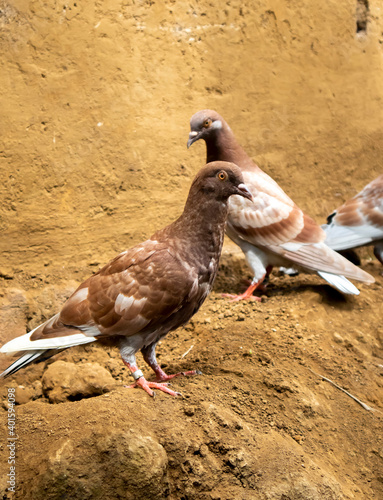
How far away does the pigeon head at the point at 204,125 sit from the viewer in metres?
5.12

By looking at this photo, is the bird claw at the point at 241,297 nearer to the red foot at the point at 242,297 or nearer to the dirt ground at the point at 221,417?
the red foot at the point at 242,297

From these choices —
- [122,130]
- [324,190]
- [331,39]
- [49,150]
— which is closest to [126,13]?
[122,130]

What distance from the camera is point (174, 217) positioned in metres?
5.71

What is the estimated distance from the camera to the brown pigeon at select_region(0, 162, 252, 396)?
Result: 3285 mm

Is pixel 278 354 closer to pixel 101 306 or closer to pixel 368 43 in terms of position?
pixel 101 306

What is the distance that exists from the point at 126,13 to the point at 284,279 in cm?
312

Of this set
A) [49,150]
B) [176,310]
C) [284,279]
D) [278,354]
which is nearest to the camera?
[176,310]

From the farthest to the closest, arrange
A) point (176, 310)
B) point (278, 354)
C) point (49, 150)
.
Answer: point (49, 150) < point (278, 354) < point (176, 310)

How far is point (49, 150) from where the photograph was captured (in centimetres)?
509

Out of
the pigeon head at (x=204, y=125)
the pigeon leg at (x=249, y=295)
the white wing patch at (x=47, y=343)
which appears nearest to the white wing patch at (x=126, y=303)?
the white wing patch at (x=47, y=343)

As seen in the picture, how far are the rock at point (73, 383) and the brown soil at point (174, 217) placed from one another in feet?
0.05

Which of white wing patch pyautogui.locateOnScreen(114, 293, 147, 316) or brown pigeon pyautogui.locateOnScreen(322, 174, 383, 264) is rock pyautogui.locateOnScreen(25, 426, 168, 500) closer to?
white wing patch pyautogui.locateOnScreen(114, 293, 147, 316)

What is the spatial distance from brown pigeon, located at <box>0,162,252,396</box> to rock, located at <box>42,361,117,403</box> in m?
0.48

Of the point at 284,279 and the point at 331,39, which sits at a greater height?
the point at 331,39
